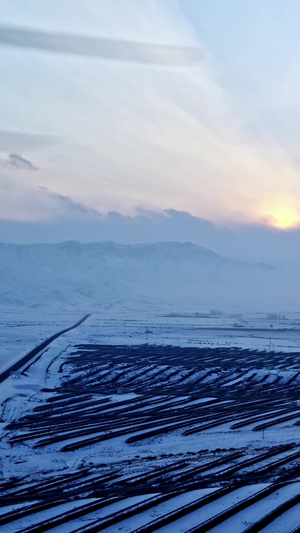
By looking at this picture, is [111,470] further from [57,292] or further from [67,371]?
[57,292]

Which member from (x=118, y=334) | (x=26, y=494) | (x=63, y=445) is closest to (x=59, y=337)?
(x=118, y=334)

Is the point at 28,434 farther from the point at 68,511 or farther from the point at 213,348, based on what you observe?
the point at 213,348

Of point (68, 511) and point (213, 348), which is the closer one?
point (68, 511)

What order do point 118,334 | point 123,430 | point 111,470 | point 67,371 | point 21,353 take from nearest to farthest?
point 111,470
point 123,430
point 67,371
point 21,353
point 118,334

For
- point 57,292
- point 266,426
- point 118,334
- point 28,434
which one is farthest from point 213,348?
point 57,292

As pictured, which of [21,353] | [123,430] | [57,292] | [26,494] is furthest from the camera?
[57,292]

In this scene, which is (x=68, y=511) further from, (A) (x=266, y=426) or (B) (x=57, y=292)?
(B) (x=57, y=292)

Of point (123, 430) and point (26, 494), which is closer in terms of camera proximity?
point (26, 494)

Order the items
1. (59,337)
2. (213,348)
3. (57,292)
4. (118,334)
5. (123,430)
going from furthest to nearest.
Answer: (57,292)
(118,334)
(59,337)
(213,348)
(123,430)

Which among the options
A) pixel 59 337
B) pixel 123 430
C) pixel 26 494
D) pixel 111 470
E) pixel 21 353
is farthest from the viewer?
pixel 59 337
